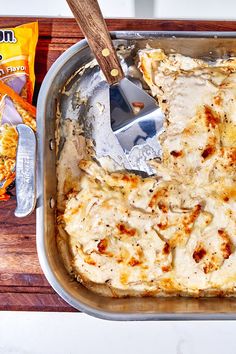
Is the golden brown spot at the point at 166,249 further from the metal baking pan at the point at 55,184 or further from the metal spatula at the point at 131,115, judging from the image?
the metal spatula at the point at 131,115

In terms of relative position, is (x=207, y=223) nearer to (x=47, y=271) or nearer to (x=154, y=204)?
(x=154, y=204)

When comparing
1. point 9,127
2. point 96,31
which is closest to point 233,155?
point 96,31

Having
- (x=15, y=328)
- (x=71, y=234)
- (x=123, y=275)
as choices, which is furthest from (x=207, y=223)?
(x=15, y=328)

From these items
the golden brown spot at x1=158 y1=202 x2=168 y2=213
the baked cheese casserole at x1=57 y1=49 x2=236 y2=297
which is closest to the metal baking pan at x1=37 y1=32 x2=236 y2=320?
the baked cheese casserole at x1=57 y1=49 x2=236 y2=297

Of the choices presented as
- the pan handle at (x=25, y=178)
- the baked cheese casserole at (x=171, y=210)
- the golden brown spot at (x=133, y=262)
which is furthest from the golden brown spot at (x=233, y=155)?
the pan handle at (x=25, y=178)

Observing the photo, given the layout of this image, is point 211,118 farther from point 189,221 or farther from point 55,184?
point 55,184

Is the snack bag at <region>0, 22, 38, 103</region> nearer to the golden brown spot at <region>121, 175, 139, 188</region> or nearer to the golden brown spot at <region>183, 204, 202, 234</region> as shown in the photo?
the golden brown spot at <region>121, 175, 139, 188</region>
